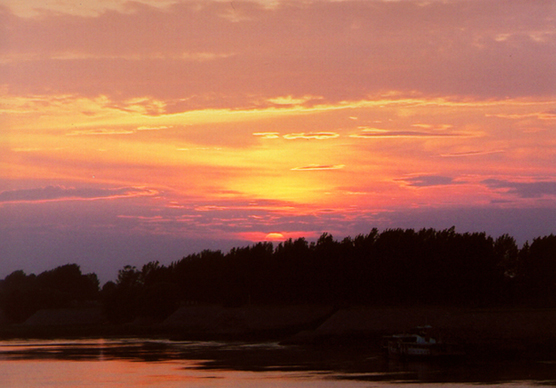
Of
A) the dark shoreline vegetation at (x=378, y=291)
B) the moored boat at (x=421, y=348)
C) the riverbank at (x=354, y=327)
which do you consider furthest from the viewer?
the dark shoreline vegetation at (x=378, y=291)

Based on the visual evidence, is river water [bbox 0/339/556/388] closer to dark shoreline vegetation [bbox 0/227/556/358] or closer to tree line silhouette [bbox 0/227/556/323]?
dark shoreline vegetation [bbox 0/227/556/358]

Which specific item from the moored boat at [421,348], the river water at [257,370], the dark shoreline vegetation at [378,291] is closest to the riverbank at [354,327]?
the dark shoreline vegetation at [378,291]

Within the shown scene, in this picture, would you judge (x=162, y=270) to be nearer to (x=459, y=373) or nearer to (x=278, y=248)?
(x=278, y=248)

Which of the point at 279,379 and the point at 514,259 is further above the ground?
the point at 514,259

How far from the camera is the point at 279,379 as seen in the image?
5644 cm

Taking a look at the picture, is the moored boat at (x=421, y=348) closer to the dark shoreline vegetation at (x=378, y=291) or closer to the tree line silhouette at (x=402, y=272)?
the dark shoreline vegetation at (x=378, y=291)

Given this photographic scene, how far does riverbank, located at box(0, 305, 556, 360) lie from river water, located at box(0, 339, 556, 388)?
8137mm

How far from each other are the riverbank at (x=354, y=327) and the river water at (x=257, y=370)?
814 centimetres

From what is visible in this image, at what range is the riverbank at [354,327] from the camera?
77894 mm

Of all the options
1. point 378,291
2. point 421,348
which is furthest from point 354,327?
point 421,348

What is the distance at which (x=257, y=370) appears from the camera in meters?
64.1

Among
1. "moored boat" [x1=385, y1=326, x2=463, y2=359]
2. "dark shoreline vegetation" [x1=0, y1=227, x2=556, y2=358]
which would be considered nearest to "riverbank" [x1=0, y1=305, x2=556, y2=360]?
"dark shoreline vegetation" [x1=0, y1=227, x2=556, y2=358]

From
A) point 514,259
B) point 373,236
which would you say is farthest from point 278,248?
point 514,259

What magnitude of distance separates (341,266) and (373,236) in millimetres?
7491
